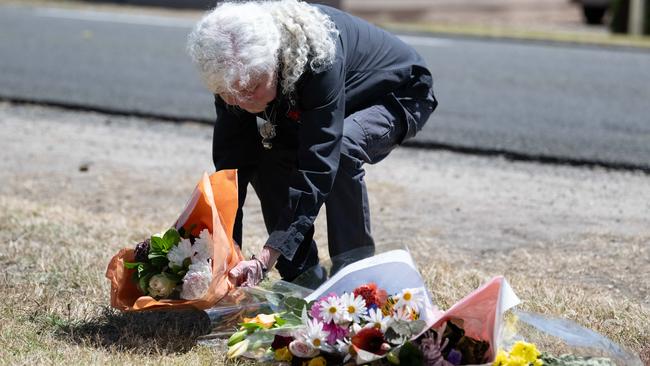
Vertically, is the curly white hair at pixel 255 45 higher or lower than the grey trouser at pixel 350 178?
higher

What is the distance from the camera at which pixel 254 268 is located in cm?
326

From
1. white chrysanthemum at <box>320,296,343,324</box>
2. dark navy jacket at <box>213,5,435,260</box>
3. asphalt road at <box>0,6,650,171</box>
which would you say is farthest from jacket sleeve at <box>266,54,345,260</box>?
asphalt road at <box>0,6,650,171</box>

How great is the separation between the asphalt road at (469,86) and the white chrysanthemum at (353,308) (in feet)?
11.8

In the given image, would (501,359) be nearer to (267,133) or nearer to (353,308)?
(353,308)

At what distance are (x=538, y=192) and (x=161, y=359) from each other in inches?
117

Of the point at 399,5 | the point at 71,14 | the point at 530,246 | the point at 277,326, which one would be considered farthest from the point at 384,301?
the point at 399,5

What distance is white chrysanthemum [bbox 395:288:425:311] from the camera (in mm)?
3021

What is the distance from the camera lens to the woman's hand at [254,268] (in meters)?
3.25

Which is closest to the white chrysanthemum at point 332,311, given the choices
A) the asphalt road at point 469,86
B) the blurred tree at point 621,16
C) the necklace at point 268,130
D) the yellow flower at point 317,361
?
the yellow flower at point 317,361

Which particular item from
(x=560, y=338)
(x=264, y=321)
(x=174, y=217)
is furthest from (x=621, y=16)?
(x=264, y=321)

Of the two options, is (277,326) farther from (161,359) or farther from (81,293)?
(81,293)

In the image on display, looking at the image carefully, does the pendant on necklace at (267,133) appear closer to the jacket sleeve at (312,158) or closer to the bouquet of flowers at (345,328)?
the jacket sleeve at (312,158)

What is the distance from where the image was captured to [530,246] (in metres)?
4.68

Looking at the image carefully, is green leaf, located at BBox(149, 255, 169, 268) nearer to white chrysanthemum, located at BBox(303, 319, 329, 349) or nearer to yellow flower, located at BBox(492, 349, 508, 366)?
white chrysanthemum, located at BBox(303, 319, 329, 349)
